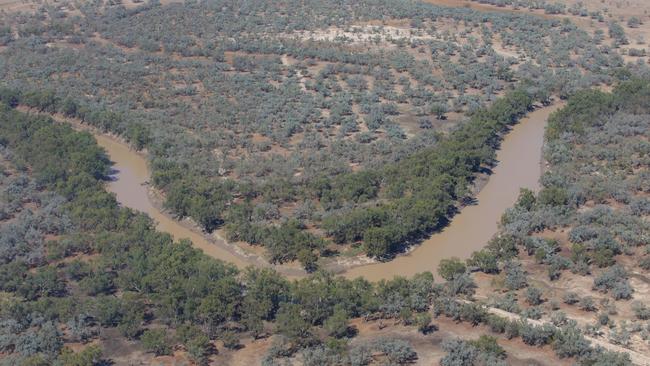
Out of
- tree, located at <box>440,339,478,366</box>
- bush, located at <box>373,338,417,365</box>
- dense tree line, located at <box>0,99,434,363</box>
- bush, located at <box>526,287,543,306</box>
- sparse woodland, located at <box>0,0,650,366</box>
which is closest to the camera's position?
tree, located at <box>440,339,478,366</box>

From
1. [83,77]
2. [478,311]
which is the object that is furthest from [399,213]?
[83,77]

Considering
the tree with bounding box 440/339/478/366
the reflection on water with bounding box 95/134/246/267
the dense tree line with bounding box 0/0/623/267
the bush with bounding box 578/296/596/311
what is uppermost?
the dense tree line with bounding box 0/0/623/267

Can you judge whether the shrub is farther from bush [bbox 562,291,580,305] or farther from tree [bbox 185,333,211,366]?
tree [bbox 185,333,211,366]

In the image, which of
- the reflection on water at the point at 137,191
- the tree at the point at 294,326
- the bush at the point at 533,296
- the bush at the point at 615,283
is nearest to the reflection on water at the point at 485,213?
the bush at the point at 533,296

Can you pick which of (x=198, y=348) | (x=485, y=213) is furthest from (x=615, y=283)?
(x=198, y=348)

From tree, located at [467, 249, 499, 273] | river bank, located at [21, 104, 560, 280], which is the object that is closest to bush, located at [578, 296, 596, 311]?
tree, located at [467, 249, 499, 273]

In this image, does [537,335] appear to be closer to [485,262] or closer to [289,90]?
[485,262]

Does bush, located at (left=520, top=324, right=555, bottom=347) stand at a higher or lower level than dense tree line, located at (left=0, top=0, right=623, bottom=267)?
lower

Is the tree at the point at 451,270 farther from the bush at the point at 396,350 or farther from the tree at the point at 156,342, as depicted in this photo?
the tree at the point at 156,342

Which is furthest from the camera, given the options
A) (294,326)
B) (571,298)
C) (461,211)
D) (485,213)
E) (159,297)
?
(485,213)
